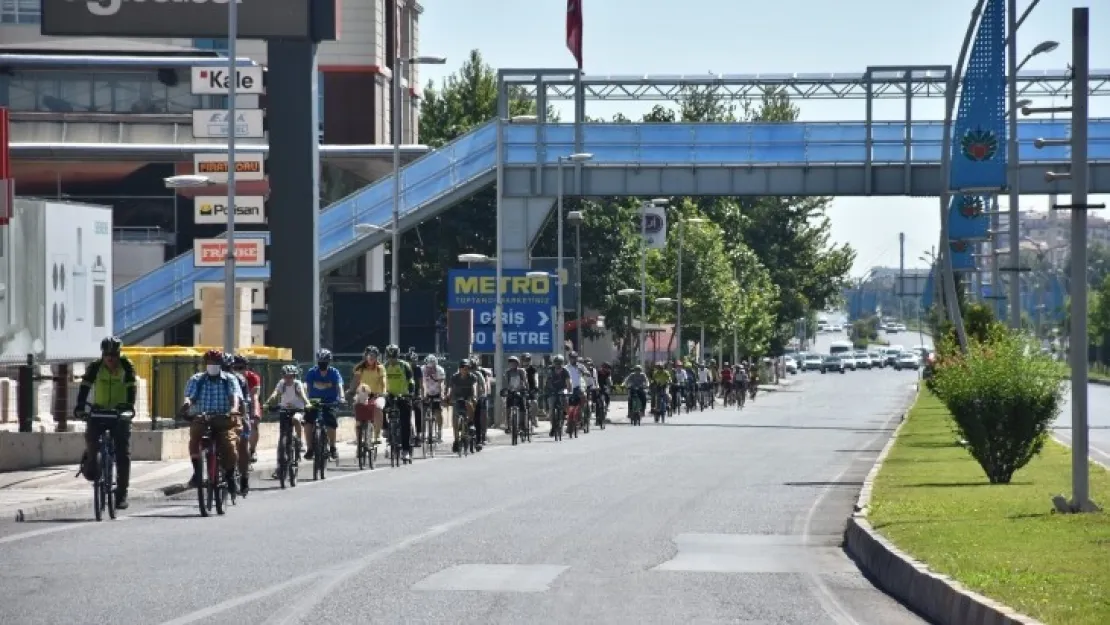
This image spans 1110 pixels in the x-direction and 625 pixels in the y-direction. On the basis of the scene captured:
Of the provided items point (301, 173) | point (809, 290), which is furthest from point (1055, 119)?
point (809, 290)

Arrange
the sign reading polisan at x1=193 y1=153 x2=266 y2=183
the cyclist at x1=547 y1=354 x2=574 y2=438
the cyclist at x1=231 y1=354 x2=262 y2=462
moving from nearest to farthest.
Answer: the cyclist at x1=231 y1=354 x2=262 y2=462, the sign reading polisan at x1=193 y1=153 x2=266 y2=183, the cyclist at x1=547 y1=354 x2=574 y2=438

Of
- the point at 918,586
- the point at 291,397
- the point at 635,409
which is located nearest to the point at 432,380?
the point at 291,397

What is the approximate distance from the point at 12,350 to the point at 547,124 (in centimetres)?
3087

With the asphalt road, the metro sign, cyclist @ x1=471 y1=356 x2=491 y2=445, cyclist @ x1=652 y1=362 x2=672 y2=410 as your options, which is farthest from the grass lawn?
cyclist @ x1=652 y1=362 x2=672 y2=410

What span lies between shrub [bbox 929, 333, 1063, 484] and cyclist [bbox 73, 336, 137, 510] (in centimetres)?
1055

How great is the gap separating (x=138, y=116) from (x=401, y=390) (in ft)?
183

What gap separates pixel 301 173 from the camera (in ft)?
145

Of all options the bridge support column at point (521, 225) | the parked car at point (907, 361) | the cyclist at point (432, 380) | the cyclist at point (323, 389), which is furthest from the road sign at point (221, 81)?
the parked car at point (907, 361)

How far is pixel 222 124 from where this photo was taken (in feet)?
149

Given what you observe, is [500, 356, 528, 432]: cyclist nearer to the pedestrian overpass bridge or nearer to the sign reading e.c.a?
the sign reading e.c.a

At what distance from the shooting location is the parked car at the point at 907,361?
171 metres

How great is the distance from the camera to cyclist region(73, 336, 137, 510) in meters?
22.9

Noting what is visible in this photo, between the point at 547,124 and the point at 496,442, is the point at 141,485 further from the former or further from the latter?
the point at 547,124

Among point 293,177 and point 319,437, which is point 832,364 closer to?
point 293,177
